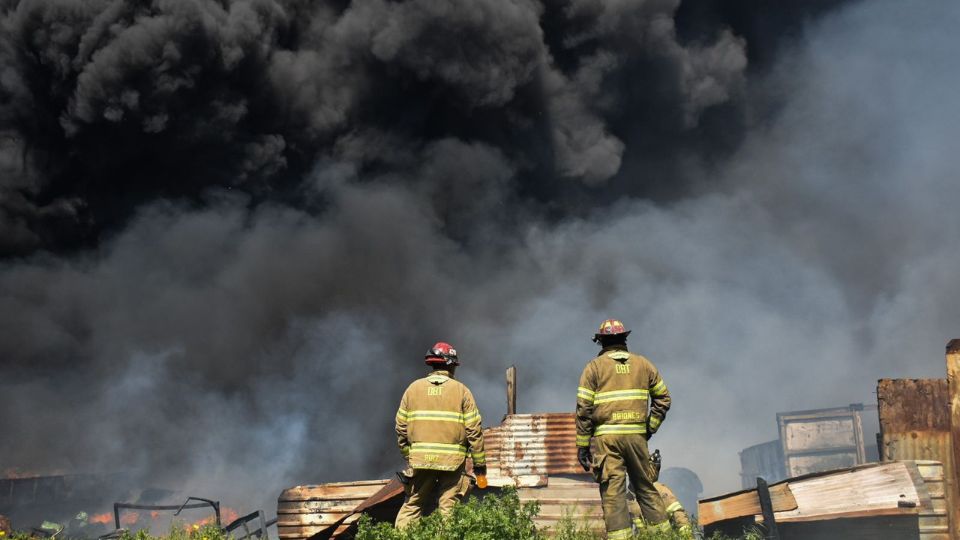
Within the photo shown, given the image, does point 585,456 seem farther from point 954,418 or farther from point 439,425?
point 954,418

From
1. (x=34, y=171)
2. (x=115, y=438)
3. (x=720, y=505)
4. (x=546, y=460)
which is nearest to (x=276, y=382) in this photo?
(x=115, y=438)

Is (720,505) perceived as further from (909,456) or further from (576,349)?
(576,349)

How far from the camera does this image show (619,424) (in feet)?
21.2

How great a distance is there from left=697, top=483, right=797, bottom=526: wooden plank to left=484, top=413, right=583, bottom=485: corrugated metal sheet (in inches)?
53.7

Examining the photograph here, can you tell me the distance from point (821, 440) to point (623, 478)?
11.0 meters

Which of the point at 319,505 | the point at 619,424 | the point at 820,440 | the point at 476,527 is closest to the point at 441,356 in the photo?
the point at 619,424

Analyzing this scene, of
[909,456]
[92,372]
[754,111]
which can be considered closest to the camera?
[909,456]

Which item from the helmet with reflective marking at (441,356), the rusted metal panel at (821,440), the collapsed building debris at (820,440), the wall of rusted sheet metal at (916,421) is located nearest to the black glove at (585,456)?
the helmet with reflective marking at (441,356)

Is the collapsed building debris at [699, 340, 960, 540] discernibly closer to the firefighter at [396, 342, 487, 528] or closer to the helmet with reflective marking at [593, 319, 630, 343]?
the helmet with reflective marking at [593, 319, 630, 343]

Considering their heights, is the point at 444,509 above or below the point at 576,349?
below

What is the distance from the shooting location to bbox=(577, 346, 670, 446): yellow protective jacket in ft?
21.2

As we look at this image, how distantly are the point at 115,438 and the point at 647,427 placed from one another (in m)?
15.3

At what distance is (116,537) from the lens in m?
9.12

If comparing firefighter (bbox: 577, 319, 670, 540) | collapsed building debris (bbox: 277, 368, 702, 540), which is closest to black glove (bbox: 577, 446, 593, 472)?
firefighter (bbox: 577, 319, 670, 540)
